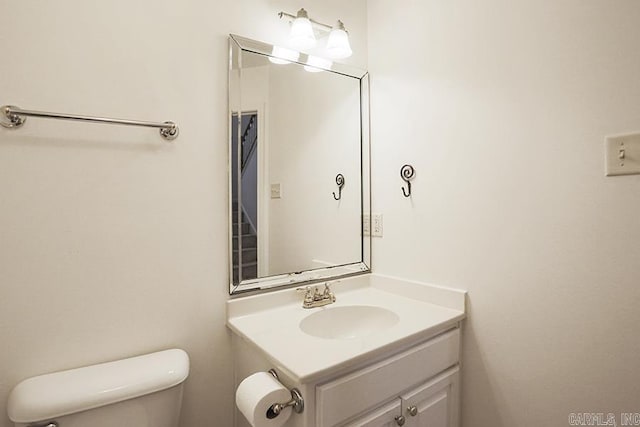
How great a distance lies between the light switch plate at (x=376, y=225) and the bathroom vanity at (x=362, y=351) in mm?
236

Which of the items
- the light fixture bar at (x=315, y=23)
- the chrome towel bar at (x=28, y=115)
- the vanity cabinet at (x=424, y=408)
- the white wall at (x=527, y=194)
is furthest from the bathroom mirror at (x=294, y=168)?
the vanity cabinet at (x=424, y=408)

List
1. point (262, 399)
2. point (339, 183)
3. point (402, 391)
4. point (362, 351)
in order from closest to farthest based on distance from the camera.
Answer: point (262, 399) < point (362, 351) < point (402, 391) < point (339, 183)

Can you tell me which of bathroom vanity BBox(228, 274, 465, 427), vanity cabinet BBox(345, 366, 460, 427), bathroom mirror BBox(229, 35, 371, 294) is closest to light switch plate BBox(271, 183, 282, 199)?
bathroom mirror BBox(229, 35, 371, 294)

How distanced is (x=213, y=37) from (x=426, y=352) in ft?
4.57

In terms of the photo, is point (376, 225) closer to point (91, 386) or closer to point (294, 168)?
point (294, 168)

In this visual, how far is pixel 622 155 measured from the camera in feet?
2.97

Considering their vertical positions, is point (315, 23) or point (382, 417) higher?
point (315, 23)

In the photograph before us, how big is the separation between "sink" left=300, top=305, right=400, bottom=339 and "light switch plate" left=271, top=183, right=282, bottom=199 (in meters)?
0.52

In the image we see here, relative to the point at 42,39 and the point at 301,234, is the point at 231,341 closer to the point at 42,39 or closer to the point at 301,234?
the point at 301,234

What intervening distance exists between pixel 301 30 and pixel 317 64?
0.20 m

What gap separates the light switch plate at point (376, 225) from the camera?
5.32ft

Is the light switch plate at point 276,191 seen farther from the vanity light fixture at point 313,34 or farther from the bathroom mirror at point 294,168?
the vanity light fixture at point 313,34

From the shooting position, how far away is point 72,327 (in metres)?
0.99

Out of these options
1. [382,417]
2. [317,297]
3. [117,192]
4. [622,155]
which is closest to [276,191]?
[317,297]
